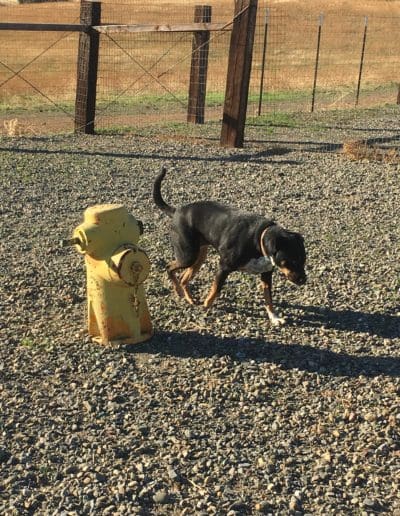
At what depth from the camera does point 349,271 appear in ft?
21.3

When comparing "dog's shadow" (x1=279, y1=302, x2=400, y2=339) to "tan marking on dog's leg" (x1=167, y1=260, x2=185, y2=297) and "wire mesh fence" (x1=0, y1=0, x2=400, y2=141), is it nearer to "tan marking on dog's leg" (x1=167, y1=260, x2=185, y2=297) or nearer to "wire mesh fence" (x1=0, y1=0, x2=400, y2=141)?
"tan marking on dog's leg" (x1=167, y1=260, x2=185, y2=297)

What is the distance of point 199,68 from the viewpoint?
14406 millimetres

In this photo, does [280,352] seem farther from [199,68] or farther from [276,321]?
[199,68]

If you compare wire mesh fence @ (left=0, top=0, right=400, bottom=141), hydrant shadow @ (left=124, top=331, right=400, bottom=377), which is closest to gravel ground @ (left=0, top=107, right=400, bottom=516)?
hydrant shadow @ (left=124, top=331, right=400, bottom=377)

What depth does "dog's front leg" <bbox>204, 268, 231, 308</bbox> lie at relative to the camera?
5500 mm

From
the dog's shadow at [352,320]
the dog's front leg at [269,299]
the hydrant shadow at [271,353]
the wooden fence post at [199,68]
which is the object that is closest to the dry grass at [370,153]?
the wooden fence post at [199,68]

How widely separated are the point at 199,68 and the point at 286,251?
9898 millimetres

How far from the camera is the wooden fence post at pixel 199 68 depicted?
554 inches

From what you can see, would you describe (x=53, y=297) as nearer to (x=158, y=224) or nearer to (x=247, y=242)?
(x=247, y=242)

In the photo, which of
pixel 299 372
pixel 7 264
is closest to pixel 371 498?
pixel 299 372

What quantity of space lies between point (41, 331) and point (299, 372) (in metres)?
1.76

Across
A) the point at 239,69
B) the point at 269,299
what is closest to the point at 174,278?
the point at 269,299

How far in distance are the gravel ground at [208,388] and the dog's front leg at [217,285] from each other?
9cm

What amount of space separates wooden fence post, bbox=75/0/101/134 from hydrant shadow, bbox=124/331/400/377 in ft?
28.5
